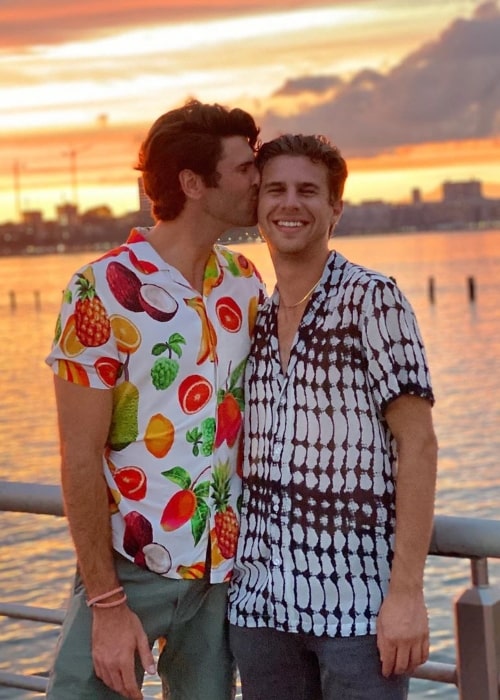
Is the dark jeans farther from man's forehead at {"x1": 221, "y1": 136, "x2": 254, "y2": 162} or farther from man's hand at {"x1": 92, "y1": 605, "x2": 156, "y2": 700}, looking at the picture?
man's forehead at {"x1": 221, "y1": 136, "x2": 254, "y2": 162}

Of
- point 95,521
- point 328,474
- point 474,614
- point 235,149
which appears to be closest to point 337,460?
point 328,474

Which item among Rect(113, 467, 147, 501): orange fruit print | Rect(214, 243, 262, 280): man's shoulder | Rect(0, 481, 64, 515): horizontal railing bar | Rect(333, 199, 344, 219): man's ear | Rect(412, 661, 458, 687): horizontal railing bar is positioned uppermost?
Rect(333, 199, 344, 219): man's ear

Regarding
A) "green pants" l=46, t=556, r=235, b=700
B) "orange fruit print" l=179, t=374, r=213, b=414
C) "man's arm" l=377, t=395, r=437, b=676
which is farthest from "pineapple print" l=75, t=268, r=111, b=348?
"man's arm" l=377, t=395, r=437, b=676

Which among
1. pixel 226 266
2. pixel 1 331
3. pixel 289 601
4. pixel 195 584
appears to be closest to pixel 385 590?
pixel 289 601

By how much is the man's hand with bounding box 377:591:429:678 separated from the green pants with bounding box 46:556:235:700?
51 cm

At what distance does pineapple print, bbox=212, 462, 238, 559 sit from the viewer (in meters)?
3.19

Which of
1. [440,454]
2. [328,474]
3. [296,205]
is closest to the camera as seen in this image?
[328,474]

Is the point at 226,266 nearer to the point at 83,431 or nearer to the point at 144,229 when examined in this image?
the point at 144,229

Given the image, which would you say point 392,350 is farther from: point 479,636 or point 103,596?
point 103,596

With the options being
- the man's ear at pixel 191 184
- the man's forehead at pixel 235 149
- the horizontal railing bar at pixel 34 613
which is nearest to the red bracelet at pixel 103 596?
the horizontal railing bar at pixel 34 613

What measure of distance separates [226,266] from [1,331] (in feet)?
239

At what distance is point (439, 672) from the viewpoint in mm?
3160

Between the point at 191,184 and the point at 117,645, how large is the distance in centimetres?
117

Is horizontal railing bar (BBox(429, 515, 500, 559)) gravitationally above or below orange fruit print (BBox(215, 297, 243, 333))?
below
